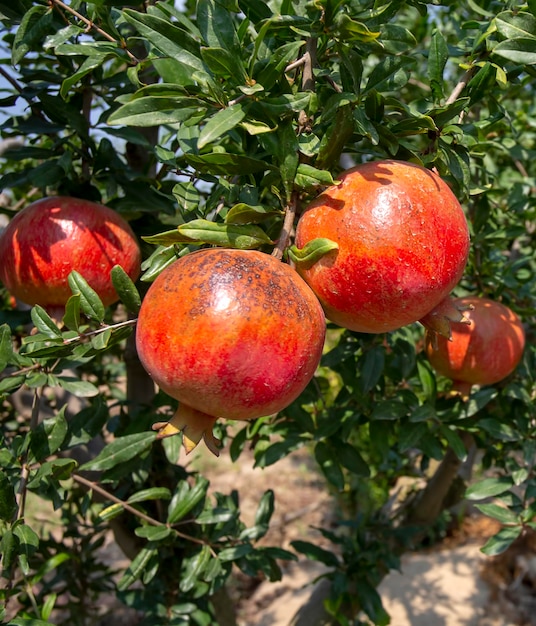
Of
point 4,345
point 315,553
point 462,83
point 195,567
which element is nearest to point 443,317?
point 462,83

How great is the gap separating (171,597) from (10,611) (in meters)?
1.28

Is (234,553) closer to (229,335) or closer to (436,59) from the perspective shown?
(229,335)

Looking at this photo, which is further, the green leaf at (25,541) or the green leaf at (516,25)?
the green leaf at (25,541)

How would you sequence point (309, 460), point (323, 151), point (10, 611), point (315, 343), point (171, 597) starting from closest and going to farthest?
point (315, 343), point (323, 151), point (171, 597), point (10, 611), point (309, 460)

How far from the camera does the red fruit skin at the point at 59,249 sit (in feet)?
3.15

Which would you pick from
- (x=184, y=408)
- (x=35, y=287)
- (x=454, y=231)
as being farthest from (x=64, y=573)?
(x=454, y=231)

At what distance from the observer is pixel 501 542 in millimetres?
1236

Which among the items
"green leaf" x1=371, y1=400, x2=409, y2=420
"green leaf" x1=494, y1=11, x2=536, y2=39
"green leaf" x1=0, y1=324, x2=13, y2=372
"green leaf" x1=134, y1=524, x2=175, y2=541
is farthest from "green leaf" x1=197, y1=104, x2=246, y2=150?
"green leaf" x1=134, y1=524, x2=175, y2=541

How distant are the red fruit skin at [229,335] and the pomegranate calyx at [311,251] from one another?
0.04m

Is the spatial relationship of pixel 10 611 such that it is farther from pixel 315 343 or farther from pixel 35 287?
pixel 315 343

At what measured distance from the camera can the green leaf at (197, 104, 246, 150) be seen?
2.13 feet

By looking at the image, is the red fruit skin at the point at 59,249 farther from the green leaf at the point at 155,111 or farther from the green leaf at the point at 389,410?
the green leaf at the point at 389,410

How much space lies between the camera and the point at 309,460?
4676 millimetres

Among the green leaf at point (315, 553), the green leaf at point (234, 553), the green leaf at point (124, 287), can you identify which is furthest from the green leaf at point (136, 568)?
the green leaf at point (124, 287)
